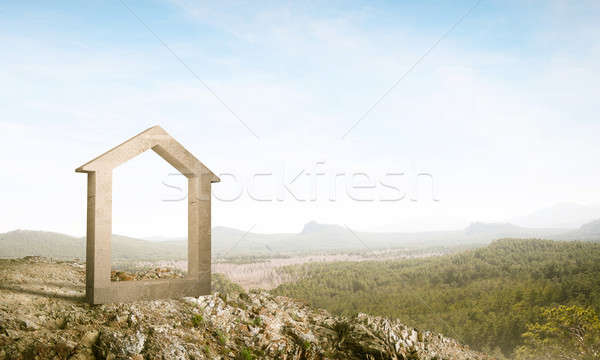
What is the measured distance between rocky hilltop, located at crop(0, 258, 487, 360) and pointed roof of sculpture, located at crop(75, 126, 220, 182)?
335 cm

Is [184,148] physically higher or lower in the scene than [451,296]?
higher

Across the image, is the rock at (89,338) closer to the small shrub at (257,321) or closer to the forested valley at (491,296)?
the small shrub at (257,321)

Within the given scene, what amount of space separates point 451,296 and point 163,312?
14.3 m

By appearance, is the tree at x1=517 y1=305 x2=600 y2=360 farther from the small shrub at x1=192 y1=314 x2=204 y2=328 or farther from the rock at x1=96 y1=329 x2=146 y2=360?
the rock at x1=96 y1=329 x2=146 y2=360

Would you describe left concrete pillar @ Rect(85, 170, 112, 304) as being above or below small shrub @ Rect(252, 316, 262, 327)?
above

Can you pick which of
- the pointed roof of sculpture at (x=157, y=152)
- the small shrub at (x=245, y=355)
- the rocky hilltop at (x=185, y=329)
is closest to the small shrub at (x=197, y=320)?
the rocky hilltop at (x=185, y=329)

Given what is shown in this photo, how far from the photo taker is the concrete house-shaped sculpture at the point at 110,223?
9.78 m

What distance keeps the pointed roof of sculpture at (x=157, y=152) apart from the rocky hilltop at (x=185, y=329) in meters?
A: 3.35

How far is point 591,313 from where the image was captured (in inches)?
683

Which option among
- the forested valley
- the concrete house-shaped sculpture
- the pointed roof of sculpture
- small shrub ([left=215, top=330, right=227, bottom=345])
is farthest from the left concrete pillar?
the forested valley

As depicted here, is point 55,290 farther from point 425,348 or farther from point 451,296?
point 451,296

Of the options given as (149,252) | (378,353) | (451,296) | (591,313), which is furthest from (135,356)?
(591,313)


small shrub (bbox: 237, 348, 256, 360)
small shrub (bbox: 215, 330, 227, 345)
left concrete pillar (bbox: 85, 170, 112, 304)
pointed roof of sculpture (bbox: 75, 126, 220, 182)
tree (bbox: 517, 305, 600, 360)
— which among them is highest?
pointed roof of sculpture (bbox: 75, 126, 220, 182)

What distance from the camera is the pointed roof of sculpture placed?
32.4ft
